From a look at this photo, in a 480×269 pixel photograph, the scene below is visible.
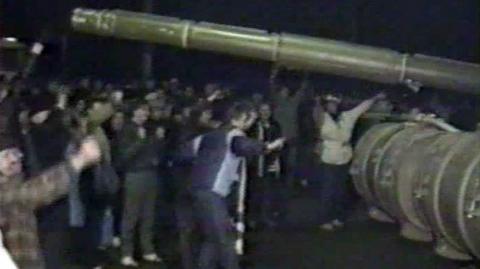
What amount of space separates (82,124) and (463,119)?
4.15 m

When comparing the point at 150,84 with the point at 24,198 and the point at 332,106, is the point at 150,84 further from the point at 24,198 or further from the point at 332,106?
the point at 24,198

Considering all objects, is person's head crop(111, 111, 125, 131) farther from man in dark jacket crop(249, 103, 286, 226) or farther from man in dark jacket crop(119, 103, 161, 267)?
man in dark jacket crop(249, 103, 286, 226)

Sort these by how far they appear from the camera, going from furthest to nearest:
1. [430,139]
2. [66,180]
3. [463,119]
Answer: [463,119] → [430,139] → [66,180]

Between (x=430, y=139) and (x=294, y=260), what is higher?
(x=430, y=139)

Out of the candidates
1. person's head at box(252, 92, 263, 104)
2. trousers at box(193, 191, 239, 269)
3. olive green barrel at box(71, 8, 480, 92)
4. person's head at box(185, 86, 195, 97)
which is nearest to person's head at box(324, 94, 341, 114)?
person's head at box(252, 92, 263, 104)

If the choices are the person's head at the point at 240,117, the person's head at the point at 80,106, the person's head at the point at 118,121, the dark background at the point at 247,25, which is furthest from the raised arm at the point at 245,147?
the dark background at the point at 247,25

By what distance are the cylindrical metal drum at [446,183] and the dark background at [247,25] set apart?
3.80 meters

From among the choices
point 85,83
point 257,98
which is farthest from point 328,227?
point 85,83

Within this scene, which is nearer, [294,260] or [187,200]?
[187,200]

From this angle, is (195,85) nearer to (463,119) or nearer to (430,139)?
(463,119)

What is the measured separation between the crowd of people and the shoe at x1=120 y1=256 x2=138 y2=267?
1 centimetres

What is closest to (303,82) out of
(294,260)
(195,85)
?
(195,85)

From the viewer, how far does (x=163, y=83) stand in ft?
43.0

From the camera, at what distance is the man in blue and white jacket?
657 cm
